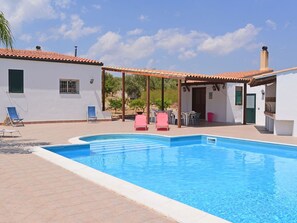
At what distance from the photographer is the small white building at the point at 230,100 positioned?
70.2 feet

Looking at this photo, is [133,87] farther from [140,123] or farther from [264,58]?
[140,123]

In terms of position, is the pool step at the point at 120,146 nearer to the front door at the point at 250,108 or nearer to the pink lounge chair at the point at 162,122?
the pink lounge chair at the point at 162,122

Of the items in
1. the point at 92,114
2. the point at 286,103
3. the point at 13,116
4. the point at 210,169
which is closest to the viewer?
the point at 210,169

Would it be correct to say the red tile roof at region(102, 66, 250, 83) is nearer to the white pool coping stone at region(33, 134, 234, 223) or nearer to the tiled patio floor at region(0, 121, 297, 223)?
the white pool coping stone at region(33, 134, 234, 223)

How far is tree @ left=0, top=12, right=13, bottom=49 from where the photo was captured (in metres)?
9.63

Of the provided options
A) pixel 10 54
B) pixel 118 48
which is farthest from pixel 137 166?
pixel 118 48

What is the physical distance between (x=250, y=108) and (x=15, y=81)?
15431 millimetres

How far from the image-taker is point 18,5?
581 inches

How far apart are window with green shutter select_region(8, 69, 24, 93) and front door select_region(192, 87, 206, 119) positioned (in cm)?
1250

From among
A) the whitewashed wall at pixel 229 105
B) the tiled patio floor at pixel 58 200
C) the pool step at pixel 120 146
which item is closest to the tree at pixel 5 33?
the tiled patio floor at pixel 58 200

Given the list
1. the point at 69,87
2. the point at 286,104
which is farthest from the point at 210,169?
the point at 69,87

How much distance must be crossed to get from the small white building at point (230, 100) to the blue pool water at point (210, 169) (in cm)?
835

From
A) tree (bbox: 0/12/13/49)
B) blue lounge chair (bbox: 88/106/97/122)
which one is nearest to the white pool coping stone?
tree (bbox: 0/12/13/49)

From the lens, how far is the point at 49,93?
1997 centimetres
